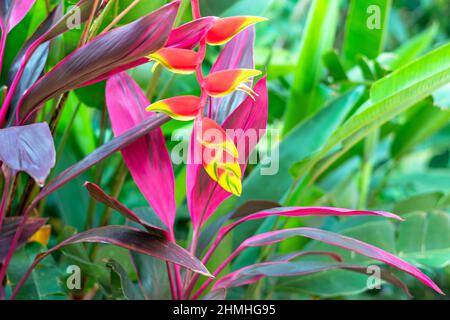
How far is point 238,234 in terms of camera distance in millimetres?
721

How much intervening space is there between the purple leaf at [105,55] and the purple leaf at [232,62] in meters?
0.12

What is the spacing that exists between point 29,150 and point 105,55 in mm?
91

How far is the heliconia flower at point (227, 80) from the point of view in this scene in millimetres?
435

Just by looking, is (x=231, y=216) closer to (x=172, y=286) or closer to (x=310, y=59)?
(x=172, y=286)

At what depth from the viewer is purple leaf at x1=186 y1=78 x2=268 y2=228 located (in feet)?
1.69

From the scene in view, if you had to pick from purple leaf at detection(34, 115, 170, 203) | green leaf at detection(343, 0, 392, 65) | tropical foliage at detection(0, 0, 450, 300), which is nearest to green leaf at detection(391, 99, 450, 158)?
tropical foliage at detection(0, 0, 450, 300)

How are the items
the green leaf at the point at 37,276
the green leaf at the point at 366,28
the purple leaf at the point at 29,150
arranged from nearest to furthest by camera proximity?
the purple leaf at the point at 29,150 → the green leaf at the point at 37,276 → the green leaf at the point at 366,28

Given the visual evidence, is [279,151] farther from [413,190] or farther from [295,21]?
[295,21]

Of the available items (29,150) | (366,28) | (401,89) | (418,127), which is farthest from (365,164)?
(29,150)

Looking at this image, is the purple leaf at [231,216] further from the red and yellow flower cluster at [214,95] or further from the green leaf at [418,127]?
the green leaf at [418,127]

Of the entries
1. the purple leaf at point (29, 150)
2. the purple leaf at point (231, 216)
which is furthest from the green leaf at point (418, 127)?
the purple leaf at point (29, 150)

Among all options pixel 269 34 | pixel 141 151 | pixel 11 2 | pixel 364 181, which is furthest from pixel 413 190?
pixel 11 2

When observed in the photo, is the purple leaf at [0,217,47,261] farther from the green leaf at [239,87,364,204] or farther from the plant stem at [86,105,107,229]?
the green leaf at [239,87,364,204]

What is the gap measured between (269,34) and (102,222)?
83 centimetres
